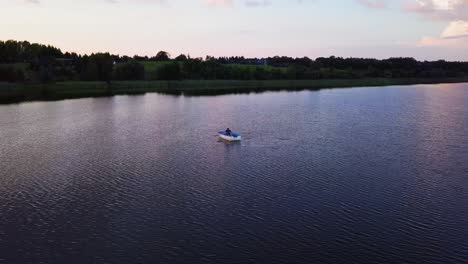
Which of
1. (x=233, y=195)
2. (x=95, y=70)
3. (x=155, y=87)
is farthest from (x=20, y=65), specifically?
(x=233, y=195)

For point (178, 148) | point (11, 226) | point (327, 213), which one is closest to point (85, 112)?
point (178, 148)

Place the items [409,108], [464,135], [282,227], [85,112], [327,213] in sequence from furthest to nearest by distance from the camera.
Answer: [409,108], [85,112], [464,135], [327,213], [282,227]

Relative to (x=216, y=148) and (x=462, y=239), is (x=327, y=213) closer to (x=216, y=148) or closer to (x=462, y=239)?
(x=462, y=239)

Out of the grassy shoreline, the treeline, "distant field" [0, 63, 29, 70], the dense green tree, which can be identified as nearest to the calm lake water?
the grassy shoreline

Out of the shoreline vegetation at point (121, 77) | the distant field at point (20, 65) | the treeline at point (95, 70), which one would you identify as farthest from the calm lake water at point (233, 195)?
the distant field at point (20, 65)

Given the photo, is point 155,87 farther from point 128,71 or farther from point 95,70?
point 95,70

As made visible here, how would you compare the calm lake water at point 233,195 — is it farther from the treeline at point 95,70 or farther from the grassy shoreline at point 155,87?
the treeline at point 95,70

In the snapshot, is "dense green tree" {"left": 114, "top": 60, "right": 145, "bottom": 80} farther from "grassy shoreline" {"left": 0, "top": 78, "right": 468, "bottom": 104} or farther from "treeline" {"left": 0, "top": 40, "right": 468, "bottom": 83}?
"grassy shoreline" {"left": 0, "top": 78, "right": 468, "bottom": 104}
